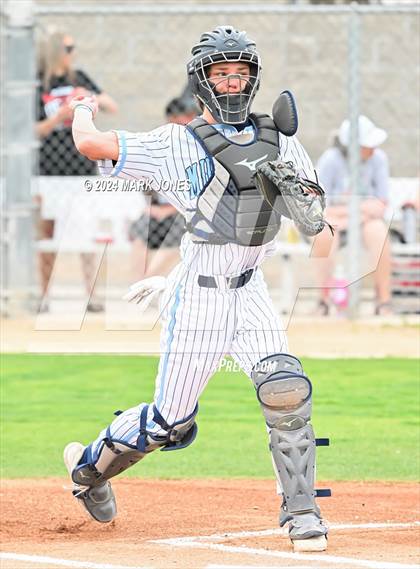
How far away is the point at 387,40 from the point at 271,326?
12549mm

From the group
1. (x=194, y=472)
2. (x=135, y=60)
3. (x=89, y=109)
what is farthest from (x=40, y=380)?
(x=135, y=60)

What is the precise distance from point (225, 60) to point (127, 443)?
1.70 metres

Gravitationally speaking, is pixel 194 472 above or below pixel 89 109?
below

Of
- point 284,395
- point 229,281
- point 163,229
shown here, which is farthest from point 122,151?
point 163,229

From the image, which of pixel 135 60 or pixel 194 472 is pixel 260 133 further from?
pixel 135 60

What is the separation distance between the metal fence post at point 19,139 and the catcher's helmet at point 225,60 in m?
8.19

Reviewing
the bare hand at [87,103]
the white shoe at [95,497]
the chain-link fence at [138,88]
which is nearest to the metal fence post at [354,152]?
the chain-link fence at [138,88]

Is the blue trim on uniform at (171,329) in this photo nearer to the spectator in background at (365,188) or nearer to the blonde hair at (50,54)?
the spectator in background at (365,188)

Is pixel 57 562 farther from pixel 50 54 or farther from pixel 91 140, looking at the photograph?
pixel 50 54

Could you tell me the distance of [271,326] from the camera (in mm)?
5711

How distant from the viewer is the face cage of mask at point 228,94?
225 inches

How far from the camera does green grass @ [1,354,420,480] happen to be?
803 cm

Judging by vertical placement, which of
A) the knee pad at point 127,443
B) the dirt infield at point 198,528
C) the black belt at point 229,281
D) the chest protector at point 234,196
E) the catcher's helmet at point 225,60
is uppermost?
the catcher's helmet at point 225,60

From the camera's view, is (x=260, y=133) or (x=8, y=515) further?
(x=8, y=515)
